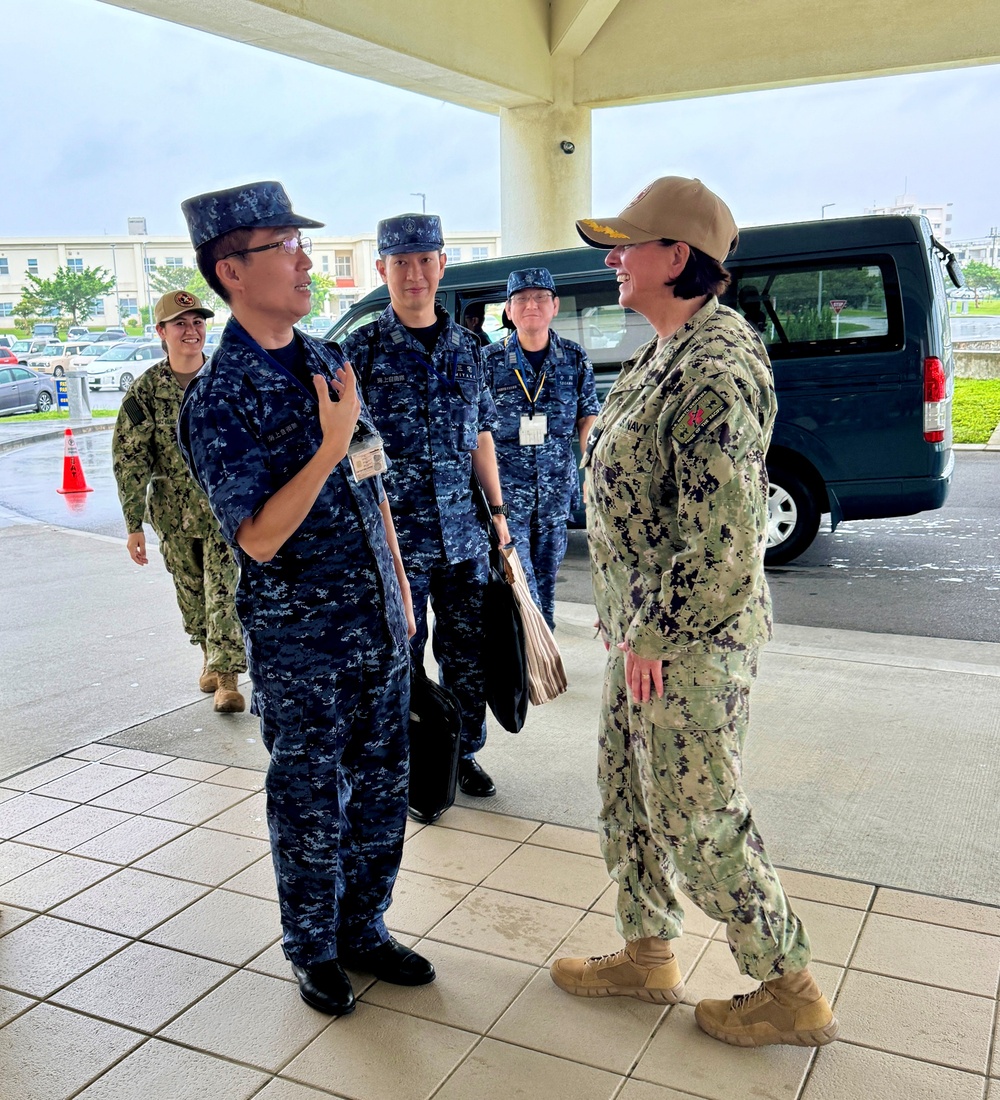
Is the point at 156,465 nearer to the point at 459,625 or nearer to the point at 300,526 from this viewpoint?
the point at 459,625

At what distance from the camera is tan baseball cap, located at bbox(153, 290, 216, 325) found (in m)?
4.52

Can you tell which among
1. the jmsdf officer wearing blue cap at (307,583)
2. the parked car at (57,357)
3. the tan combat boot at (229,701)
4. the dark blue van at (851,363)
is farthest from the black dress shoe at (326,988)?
the parked car at (57,357)

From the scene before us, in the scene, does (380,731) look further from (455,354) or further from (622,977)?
(455,354)

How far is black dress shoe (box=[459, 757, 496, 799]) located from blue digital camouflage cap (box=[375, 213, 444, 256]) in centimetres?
174

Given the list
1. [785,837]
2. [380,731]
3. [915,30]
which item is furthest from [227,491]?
[915,30]

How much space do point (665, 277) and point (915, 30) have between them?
9124 mm

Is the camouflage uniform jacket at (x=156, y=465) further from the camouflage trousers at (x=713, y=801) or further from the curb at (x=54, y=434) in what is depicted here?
the curb at (x=54, y=434)

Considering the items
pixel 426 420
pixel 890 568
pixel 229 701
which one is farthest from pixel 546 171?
pixel 426 420

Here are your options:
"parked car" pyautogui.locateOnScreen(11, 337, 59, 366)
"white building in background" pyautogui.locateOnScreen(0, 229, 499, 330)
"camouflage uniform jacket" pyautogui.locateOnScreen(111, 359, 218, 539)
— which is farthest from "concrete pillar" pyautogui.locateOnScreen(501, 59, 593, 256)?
"white building in background" pyautogui.locateOnScreen(0, 229, 499, 330)

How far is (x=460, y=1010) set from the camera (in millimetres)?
2402

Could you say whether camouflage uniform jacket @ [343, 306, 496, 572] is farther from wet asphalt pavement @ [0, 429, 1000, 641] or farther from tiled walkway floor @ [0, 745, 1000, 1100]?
Answer: wet asphalt pavement @ [0, 429, 1000, 641]

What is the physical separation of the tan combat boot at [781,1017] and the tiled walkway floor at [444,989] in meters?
0.04

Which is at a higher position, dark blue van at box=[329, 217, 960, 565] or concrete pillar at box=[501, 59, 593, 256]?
concrete pillar at box=[501, 59, 593, 256]

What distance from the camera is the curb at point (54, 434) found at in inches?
682
